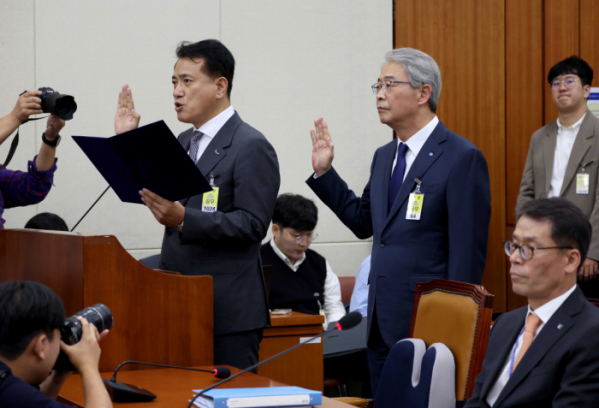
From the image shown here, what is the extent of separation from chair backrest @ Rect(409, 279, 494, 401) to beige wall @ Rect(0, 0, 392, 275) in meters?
2.64

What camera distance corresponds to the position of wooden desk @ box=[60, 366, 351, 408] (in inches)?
61.9

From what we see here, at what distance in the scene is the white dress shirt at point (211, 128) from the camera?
236cm

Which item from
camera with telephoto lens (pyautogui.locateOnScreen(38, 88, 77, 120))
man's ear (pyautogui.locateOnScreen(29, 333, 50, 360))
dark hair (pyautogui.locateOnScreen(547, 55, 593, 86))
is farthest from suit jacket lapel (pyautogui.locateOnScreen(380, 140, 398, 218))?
dark hair (pyautogui.locateOnScreen(547, 55, 593, 86))

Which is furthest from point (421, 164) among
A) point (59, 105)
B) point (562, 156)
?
point (562, 156)

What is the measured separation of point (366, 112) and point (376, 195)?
2524 mm

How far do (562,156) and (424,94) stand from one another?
2.36 meters

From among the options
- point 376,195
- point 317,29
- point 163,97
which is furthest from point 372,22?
point 376,195

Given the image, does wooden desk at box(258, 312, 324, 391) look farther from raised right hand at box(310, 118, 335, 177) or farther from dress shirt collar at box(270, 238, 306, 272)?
raised right hand at box(310, 118, 335, 177)

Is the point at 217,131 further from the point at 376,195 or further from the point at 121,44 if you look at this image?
the point at 121,44

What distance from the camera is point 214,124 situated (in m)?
2.36

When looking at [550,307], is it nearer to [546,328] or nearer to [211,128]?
[546,328]

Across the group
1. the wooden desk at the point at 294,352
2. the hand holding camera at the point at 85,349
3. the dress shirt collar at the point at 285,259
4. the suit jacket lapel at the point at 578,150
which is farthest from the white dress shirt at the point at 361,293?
the hand holding camera at the point at 85,349

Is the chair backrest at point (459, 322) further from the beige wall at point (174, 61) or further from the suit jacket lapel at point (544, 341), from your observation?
the beige wall at point (174, 61)

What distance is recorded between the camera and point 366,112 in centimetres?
495
